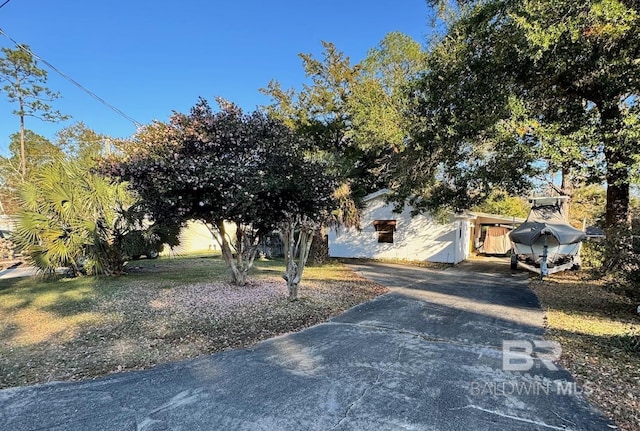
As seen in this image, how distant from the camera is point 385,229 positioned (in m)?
18.6

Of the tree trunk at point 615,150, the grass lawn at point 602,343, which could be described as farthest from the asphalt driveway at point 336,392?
the tree trunk at point 615,150

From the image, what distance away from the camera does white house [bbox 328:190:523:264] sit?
17.1 m

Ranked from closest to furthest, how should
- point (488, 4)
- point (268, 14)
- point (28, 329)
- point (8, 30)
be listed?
1. point (28, 329)
2. point (8, 30)
3. point (488, 4)
4. point (268, 14)

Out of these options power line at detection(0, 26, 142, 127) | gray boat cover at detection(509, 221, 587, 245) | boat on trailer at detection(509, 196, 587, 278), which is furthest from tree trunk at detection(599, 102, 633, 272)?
power line at detection(0, 26, 142, 127)

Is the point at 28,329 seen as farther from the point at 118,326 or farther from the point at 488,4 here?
the point at 488,4

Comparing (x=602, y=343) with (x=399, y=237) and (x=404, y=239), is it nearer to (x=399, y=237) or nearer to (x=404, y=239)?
(x=404, y=239)

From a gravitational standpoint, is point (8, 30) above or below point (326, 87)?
below

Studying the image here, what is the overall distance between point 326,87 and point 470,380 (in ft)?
48.3

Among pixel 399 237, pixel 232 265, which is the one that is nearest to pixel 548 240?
pixel 399 237

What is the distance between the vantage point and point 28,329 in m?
5.39

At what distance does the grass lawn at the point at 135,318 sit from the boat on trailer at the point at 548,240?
6.47 metres

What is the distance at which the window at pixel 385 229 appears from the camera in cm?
1841

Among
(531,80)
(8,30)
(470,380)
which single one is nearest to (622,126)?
(531,80)

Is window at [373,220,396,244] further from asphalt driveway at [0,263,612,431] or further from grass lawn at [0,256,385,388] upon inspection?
asphalt driveway at [0,263,612,431]
